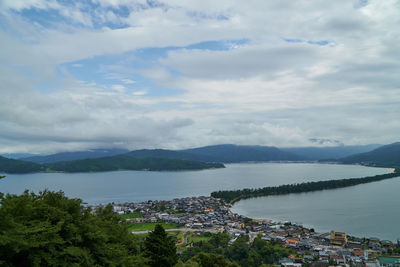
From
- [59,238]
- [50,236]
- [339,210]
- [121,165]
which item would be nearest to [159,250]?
[59,238]

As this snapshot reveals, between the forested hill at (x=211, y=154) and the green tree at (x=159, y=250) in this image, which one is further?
the forested hill at (x=211, y=154)

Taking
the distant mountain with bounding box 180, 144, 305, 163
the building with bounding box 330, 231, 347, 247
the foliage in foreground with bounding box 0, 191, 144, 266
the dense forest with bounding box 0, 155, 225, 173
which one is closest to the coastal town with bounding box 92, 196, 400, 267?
the building with bounding box 330, 231, 347, 247

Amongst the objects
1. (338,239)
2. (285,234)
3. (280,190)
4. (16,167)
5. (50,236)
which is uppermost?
(50,236)

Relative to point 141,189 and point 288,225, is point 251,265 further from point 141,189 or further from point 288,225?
point 141,189

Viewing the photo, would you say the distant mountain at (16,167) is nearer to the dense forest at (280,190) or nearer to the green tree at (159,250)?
the dense forest at (280,190)

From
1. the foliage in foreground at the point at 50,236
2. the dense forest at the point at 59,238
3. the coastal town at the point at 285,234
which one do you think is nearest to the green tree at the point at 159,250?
the dense forest at the point at 59,238

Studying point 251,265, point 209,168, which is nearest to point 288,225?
point 251,265

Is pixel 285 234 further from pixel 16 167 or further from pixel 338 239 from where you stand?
pixel 16 167

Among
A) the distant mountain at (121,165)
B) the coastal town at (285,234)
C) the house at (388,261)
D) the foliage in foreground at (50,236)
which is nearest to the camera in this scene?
the foliage in foreground at (50,236)
